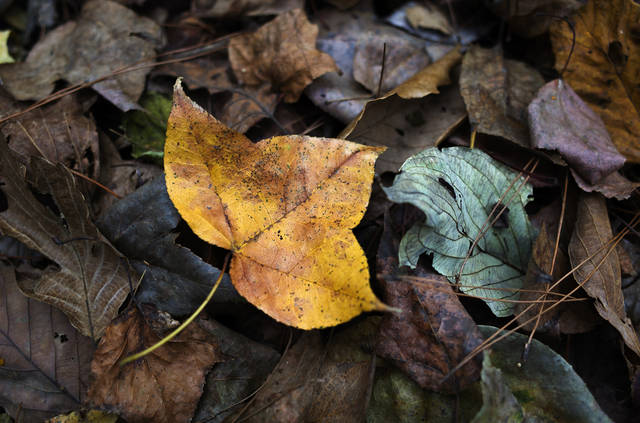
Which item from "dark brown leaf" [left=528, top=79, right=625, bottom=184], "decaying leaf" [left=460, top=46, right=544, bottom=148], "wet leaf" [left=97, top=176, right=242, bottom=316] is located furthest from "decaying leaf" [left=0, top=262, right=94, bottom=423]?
"dark brown leaf" [left=528, top=79, right=625, bottom=184]

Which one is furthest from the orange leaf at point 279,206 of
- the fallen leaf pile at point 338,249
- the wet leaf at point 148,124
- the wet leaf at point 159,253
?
the wet leaf at point 148,124

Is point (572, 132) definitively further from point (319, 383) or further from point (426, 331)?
point (319, 383)

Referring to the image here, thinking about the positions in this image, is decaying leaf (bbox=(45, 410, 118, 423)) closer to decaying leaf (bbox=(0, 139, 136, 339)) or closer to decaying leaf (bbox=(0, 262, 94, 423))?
decaying leaf (bbox=(0, 262, 94, 423))

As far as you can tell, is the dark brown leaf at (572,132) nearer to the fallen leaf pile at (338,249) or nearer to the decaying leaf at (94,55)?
the fallen leaf pile at (338,249)

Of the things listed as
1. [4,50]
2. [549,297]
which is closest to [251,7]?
[4,50]

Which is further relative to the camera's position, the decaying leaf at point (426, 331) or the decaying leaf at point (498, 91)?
the decaying leaf at point (498, 91)

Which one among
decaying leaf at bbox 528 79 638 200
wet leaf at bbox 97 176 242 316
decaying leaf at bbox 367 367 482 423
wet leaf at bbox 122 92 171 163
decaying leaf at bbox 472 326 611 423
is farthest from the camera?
wet leaf at bbox 122 92 171 163

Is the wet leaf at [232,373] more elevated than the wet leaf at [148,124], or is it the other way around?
the wet leaf at [148,124]
